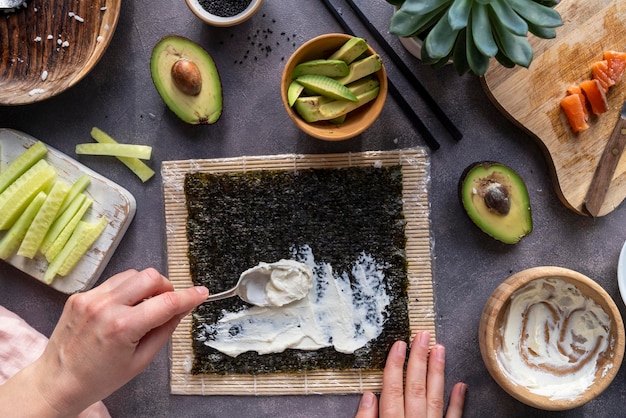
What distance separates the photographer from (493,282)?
64.9 inches

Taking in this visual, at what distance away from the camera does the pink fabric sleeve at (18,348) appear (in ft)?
5.21

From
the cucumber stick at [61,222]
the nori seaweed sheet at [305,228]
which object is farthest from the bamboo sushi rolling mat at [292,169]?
the cucumber stick at [61,222]

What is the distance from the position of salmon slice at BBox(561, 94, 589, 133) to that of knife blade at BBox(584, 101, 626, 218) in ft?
0.26

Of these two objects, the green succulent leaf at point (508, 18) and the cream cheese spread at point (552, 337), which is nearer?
the green succulent leaf at point (508, 18)

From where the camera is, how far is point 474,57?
135 cm

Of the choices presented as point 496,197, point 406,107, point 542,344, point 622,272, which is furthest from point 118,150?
point 622,272

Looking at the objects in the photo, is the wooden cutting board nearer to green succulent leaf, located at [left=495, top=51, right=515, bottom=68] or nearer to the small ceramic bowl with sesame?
green succulent leaf, located at [left=495, top=51, right=515, bottom=68]

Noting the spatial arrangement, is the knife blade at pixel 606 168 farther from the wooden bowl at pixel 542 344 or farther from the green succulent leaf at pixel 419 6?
the green succulent leaf at pixel 419 6

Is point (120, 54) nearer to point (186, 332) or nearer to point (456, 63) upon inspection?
point (186, 332)

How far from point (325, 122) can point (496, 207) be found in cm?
48

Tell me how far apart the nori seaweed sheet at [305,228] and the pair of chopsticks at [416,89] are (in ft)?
0.40

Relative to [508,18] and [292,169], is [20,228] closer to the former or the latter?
[292,169]

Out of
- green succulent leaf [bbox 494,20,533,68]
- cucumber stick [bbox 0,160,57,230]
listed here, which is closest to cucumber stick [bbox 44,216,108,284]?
cucumber stick [bbox 0,160,57,230]

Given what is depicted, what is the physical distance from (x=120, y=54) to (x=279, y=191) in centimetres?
57
